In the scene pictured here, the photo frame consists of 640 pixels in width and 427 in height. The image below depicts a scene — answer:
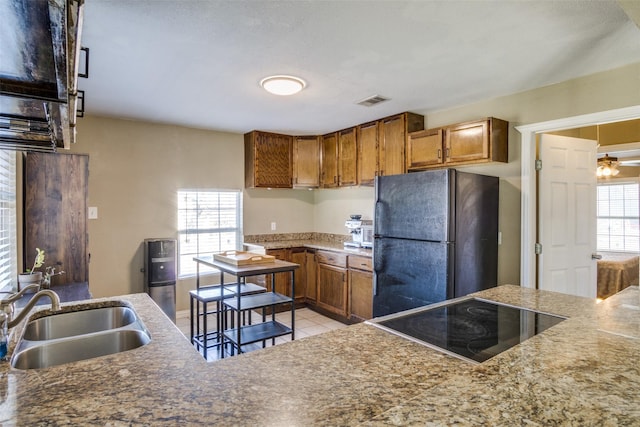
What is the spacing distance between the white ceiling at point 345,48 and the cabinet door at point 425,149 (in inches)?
11.7

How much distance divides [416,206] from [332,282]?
1.74 meters

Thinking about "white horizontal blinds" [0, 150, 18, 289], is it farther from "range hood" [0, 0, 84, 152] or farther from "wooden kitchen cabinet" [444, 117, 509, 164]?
"wooden kitchen cabinet" [444, 117, 509, 164]

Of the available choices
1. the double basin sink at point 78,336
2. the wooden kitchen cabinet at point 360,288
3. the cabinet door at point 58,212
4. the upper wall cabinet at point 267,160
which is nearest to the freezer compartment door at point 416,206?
the wooden kitchen cabinet at point 360,288

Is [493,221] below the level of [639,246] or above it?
above

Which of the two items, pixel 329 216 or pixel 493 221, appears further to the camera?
pixel 329 216

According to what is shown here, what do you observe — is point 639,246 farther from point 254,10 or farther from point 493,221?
point 254,10

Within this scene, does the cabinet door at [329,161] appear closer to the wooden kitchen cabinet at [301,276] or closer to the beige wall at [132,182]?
the wooden kitchen cabinet at [301,276]

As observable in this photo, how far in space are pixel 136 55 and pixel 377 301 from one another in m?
2.70

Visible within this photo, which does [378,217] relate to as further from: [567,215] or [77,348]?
[77,348]

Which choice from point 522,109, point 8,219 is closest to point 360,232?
point 522,109

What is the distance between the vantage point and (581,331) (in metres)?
1.11

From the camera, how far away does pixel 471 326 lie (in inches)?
53.6

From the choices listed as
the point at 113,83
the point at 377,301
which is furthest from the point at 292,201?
the point at 113,83

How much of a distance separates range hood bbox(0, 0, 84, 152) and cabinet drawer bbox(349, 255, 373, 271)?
304cm
